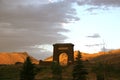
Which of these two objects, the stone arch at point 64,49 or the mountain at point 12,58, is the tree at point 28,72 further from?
the mountain at point 12,58

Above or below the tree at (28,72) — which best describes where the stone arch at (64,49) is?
above

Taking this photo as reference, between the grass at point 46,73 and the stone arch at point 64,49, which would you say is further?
the stone arch at point 64,49

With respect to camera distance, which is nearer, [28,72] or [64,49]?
[28,72]

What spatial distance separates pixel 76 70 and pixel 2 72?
35.4m

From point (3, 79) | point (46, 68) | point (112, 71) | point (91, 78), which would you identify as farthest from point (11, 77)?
point (112, 71)

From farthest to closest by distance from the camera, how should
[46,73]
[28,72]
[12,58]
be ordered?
[12,58] < [46,73] < [28,72]

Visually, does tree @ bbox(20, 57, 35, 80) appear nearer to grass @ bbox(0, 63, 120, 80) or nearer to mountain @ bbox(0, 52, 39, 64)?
grass @ bbox(0, 63, 120, 80)

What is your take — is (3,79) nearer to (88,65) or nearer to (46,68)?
(46,68)

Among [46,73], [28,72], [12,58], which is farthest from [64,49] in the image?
[12,58]

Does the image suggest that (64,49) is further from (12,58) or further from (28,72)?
(12,58)

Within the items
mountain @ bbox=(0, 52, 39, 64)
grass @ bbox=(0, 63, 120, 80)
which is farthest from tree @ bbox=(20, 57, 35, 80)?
mountain @ bbox=(0, 52, 39, 64)

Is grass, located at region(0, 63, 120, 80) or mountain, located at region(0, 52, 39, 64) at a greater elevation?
mountain, located at region(0, 52, 39, 64)

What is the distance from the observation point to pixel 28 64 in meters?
50.4

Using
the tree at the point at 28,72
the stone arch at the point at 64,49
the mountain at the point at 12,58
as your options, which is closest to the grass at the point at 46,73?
the stone arch at the point at 64,49
